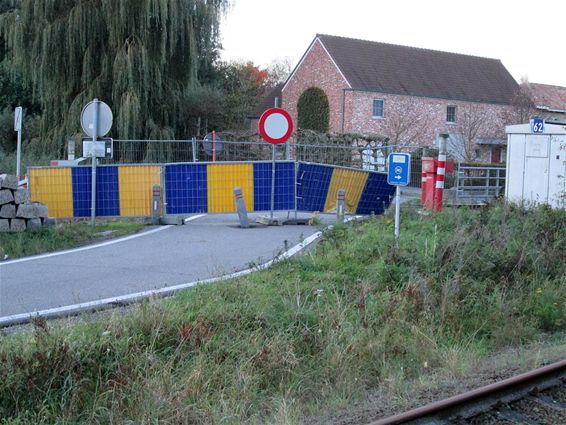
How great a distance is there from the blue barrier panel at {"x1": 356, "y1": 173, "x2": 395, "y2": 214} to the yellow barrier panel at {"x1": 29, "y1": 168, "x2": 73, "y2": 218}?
669 centimetres

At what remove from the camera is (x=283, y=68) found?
83.4 meters

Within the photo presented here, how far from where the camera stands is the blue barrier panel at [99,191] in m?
16.0

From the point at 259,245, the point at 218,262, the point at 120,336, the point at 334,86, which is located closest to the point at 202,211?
the point at 259,245

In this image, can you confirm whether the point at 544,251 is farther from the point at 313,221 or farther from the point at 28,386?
the point at 28,386

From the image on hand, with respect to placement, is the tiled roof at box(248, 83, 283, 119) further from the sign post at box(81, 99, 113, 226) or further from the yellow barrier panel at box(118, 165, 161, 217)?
the sign post at box(81, 99, 113, 226)

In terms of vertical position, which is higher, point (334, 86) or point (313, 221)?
point (334, 86)

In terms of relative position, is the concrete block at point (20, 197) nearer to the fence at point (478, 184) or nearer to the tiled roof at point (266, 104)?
the fence at point (478, 184)

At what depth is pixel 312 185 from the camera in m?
16.8

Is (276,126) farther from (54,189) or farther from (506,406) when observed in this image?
(506,406)

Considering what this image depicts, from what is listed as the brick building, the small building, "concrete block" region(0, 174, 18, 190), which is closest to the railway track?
"concrete block" region(0, 174, 18, 190)

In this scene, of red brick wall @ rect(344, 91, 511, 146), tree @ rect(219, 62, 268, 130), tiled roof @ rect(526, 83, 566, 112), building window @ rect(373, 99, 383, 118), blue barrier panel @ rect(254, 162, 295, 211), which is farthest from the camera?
tiled roof @ rect(526, 83, 566, 112)

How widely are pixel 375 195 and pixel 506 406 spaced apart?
38.7ft

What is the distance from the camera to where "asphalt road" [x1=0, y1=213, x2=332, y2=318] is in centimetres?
910

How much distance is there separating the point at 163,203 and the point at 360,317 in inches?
331
